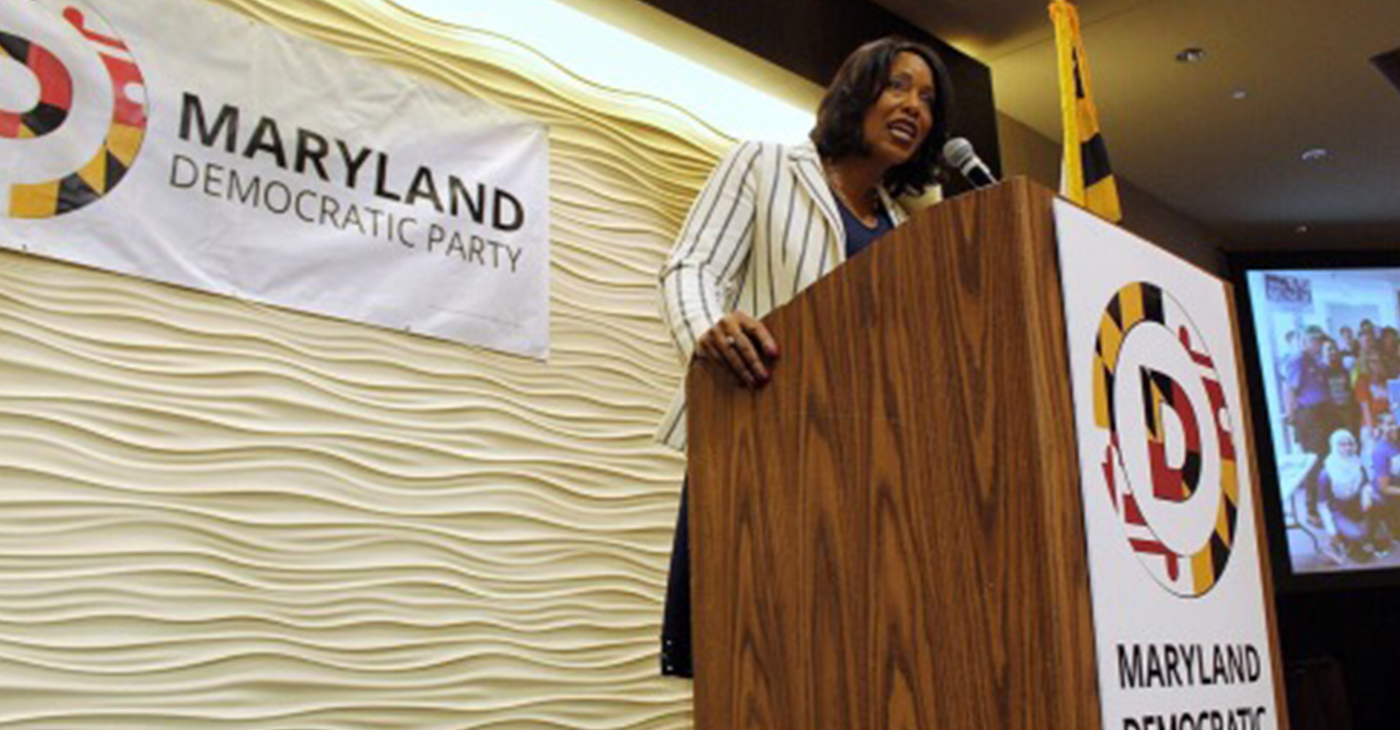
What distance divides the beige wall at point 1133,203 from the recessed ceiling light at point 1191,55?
673mm

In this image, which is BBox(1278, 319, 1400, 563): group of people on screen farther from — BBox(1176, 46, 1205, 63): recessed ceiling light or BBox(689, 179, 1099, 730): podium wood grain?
BBox(689, 179, 1099, 730): podium wood grain

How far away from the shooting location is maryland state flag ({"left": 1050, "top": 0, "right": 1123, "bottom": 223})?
84.7 inches

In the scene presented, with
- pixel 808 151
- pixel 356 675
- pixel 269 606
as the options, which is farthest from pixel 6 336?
pixel 808 151

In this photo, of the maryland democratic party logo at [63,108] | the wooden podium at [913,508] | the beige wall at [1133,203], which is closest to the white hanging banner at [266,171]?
the maryland democratic party logo at [63,108]

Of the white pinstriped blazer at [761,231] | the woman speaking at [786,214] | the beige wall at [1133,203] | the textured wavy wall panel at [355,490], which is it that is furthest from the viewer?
the beige wall at [1133,203]

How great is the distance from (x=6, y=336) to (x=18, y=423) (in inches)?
5.8

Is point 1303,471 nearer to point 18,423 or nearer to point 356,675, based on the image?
point 356,675

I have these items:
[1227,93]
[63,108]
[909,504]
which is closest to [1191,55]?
[1227,93]

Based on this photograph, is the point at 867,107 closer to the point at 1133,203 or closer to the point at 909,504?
the point at 909,504

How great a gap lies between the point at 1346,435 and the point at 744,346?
16.5 ft

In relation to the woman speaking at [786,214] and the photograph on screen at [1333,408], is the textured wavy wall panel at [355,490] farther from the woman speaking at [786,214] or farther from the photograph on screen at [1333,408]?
the photograph on screen at [1333,408]

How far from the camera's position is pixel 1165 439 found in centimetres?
101

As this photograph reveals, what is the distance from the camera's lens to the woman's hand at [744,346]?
1.11 metres

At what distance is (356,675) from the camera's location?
7.40 feet
